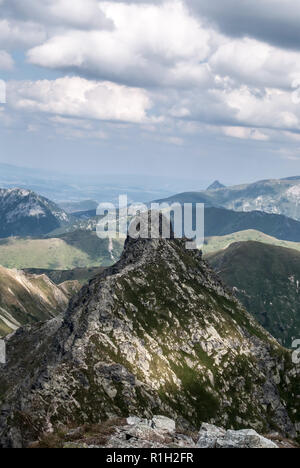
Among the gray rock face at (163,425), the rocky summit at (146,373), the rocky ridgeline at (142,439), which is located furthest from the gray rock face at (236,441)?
the rocky summit at (146,373)

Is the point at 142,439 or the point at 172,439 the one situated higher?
the point at 142,439

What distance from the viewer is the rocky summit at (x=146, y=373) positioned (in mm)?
125312

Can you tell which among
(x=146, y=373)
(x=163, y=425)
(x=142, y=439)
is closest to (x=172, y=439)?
(x=142, y=439)

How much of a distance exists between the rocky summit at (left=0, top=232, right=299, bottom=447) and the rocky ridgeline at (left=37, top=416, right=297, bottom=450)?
5447 cm

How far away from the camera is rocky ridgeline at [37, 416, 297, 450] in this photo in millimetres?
48219

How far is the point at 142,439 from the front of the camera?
166 ft

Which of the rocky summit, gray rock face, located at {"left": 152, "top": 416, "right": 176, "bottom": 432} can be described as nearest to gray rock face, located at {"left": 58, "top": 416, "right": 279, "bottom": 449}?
gray rock face, located at {"left": 152, "top": 416, "right": 176, "bottom": 432}

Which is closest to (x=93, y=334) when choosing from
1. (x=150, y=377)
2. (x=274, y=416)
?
(x=150, y=377)

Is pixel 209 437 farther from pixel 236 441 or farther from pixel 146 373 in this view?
pixel 146 373

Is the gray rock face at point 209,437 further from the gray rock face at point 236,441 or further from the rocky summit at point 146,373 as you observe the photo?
the rocky summit at point 146,373

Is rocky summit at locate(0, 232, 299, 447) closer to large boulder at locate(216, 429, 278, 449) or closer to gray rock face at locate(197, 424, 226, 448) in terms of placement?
gray rock face at locate(197, 424, 226, 448)

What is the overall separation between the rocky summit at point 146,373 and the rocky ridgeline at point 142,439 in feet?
179

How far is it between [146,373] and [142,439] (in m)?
108

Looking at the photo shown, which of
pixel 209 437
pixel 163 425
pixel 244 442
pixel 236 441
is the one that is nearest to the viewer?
pixel 244 442
